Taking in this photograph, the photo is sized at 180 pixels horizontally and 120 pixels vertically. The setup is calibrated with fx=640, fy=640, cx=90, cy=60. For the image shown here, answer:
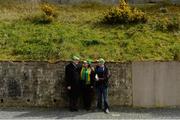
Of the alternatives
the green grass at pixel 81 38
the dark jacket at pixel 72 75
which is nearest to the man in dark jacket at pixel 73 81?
the dark jacket at pixel 72 75

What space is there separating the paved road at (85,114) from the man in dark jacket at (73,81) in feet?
1.02

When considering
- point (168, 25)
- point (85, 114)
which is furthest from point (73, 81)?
point (168, 25)

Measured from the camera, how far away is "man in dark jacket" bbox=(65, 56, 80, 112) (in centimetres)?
1981

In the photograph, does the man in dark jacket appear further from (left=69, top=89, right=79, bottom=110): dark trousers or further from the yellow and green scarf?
the yellow and green scarf

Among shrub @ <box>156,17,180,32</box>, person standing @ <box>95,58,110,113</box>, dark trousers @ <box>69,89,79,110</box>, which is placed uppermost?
shrub @ <box>156,17,180,32</box>

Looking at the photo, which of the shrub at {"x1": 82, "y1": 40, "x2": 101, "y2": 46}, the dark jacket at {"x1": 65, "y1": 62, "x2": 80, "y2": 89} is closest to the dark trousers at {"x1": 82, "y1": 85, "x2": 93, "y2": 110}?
the dark jacket at {"x1": 65, "y1": 62, "x2": 80, "y2": 89}

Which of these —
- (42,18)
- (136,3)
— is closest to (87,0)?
(136,3)

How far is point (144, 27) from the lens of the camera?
26047 mm

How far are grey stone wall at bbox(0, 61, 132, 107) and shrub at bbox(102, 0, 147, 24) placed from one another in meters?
Answer: 6.49

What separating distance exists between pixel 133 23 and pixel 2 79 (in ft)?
26.5

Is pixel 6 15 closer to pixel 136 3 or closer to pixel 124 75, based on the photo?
pixel 136 3

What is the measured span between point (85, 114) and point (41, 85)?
1873 mm

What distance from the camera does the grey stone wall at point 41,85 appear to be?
20344 mm

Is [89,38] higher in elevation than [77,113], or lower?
higher
